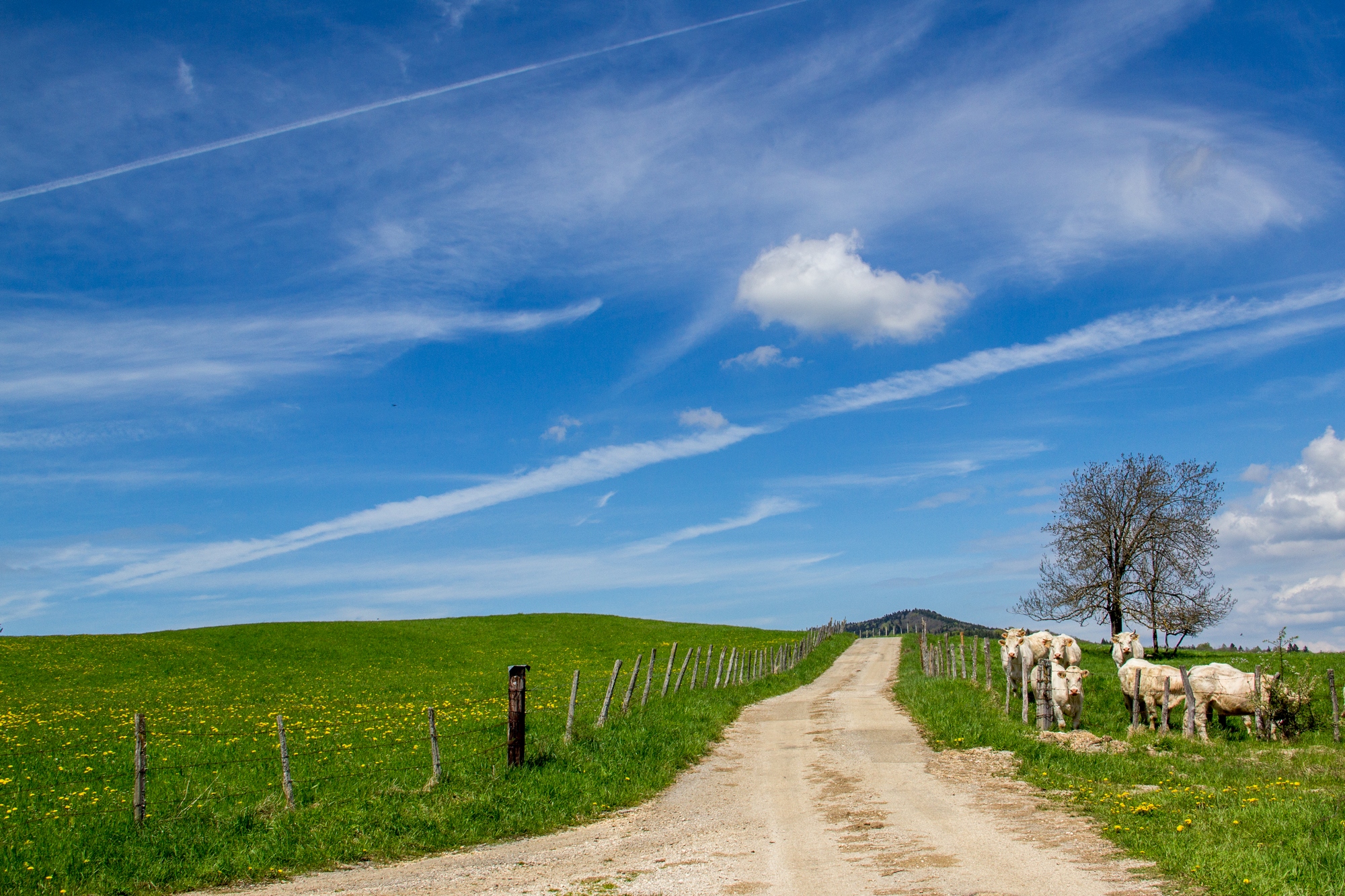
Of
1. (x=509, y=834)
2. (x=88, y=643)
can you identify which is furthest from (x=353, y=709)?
(x=88, y=643)

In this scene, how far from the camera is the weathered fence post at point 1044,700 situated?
20844 millimetres

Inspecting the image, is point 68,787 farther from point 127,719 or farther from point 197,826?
point 127,719

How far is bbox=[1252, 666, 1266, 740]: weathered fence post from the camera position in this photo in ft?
72.9

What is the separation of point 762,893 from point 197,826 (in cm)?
844

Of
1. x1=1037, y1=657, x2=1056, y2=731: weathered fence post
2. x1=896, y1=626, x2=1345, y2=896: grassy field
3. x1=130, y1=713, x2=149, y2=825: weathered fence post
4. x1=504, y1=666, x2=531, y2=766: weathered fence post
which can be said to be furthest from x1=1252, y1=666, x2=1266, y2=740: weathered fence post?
x1=130, y1=713, x2=149, y2=825: weathered fence post

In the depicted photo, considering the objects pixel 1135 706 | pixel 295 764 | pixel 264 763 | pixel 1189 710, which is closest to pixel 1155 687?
pixel 1135 706

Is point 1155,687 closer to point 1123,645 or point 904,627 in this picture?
point 1123,645

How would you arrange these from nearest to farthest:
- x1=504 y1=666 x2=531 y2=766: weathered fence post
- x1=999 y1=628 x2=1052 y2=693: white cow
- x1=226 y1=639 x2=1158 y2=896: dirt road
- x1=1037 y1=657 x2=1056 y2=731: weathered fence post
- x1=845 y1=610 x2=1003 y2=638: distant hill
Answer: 1. x1=226 y1=639 x2=1158 y2=896: dirt road
2. x1=504 y1=666 x2=531 y2=766: weathered fence post
3. x1=1037 y1=657 x2=1056 y2=731: weathered fence post
4. x1=999 y1=628 x2=1052 y2=693: white cow
5. x1=845 y1=610 x2=1003 y2=638: distant hill

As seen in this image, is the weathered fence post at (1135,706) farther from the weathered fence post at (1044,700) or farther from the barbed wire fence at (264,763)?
the barbed wire fence at (264,763)

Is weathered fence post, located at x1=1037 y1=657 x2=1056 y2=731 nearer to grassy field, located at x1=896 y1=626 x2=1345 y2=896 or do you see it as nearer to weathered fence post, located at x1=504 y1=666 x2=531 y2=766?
grassy field, located at x1=896 y1=626 x2=1345 y2=896

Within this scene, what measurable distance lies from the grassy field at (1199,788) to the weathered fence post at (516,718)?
924cm

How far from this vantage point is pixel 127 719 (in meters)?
28.5

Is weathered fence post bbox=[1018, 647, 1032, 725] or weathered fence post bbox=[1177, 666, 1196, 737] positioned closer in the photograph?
weathered fence post bbox=[1177, 666, 1196, 737]

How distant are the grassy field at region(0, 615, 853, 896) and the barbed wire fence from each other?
81 millimetres
